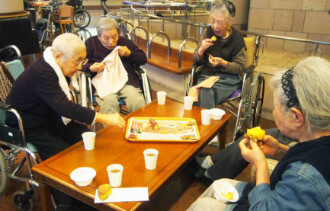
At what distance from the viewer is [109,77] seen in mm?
2633

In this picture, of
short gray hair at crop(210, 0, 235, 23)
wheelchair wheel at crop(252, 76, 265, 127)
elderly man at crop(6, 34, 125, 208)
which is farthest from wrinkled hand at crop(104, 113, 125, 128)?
wheelchair wheel at crop(252, 76, 265, 127)

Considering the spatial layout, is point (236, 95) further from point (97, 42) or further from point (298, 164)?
point (298, 164)

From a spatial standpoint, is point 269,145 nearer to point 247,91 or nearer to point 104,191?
point 104,191

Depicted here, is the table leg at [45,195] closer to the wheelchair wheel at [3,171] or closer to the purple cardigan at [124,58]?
the wheelchair wheel at [3,171]

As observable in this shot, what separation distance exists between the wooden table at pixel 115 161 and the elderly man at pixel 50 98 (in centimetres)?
14

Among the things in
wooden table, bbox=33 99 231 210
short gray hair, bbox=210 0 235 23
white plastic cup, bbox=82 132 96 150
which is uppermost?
short gray hair, bbox=210 0 235 23

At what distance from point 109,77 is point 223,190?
158cm

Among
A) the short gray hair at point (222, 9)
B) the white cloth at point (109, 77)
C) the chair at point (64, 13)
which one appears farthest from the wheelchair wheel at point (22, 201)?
the chair at point (64, 13)

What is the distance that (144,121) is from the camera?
202 centimetres

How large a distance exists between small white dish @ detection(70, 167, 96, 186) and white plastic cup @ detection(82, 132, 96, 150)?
23 centimetres

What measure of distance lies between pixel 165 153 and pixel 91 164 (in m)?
0.41

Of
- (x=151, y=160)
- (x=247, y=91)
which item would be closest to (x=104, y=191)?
(x=151, y=160)

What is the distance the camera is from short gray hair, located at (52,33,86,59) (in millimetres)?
1709

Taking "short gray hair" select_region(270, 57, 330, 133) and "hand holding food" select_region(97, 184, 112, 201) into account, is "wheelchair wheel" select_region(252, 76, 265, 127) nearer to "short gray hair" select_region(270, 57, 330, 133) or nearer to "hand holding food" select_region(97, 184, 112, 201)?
"short gray hair" select_region(270, 57, 330, 133)
